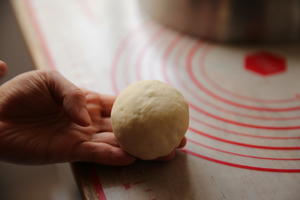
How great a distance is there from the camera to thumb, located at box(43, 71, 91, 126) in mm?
700

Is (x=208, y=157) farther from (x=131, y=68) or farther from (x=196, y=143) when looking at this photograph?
(x=131, y=68)

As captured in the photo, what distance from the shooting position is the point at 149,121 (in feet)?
2.27

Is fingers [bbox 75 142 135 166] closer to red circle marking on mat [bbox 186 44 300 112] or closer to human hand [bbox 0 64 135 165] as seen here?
human hand [bbox 0 64 135 165]

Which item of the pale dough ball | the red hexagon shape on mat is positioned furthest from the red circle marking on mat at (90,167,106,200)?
the red hexagon shape on mat

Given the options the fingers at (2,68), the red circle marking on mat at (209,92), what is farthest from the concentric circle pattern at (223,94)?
the fingers at (2,68)

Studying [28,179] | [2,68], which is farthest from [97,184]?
[28,179]

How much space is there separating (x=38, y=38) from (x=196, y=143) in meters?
0.79

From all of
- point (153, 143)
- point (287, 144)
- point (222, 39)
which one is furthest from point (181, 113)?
point (222, 39)

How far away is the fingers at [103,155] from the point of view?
2.42ft

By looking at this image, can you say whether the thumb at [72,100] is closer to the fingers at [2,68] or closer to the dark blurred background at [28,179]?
the fingers at [2,68]

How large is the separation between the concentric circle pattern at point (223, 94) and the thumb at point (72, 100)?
0.96 ft

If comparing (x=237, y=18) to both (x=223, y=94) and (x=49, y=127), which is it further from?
(x=49, y=127)

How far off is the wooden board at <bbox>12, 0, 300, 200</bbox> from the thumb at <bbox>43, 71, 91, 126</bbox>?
0.15 m

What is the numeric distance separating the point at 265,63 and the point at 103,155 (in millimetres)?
737
